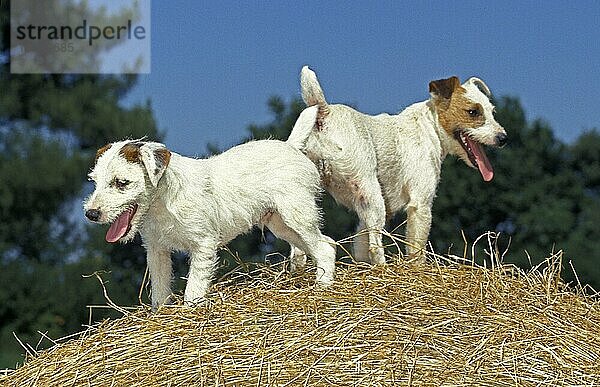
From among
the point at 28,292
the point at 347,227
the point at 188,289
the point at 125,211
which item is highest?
the point at 125,211

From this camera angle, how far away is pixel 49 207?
42.1ft

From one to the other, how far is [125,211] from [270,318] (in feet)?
2.70

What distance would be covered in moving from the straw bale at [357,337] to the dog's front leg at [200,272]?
0.35ft

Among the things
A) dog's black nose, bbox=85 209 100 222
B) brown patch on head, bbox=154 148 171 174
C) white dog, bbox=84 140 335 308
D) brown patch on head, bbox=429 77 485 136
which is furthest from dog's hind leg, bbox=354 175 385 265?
dog's black nose, bbox=85 209 100 222

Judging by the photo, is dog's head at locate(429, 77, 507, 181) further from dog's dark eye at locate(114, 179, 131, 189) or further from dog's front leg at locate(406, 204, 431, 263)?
dog's dark eye at locate(114, 179, 131, 189)

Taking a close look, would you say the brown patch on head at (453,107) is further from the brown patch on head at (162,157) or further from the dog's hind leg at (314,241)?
the brown patch on head at (162,157)

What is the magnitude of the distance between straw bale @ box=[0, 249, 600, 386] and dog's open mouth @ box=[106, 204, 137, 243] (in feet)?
1.21

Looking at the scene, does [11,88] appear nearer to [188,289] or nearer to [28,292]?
[28,292]

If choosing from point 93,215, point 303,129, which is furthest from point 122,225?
point 303,129

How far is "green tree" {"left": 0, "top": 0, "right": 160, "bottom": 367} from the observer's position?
41.0 ft

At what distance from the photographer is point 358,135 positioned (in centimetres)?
545

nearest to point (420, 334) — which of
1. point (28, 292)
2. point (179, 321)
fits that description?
point (179, 321)

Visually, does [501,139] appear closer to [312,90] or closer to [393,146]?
[393,146]

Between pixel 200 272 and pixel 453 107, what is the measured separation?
1963mm
